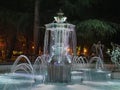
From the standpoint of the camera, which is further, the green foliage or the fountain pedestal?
the green foliage

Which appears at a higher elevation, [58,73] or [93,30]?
[93,30]

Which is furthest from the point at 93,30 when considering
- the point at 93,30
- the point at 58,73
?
the point at 58,73

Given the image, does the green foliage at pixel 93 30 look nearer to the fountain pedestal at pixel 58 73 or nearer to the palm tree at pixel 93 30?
the palm tree at pixel 93 30

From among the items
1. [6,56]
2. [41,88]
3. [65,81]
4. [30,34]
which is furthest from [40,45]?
[41,88]

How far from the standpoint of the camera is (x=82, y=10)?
28031 millimetres

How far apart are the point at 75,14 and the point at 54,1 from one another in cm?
244

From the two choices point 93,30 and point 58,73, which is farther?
point 93,30

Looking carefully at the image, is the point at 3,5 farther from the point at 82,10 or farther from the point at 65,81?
the point at 65,81

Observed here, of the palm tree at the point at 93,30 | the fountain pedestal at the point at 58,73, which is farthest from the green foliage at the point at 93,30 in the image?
the fountain pedestal at the point at 58,73

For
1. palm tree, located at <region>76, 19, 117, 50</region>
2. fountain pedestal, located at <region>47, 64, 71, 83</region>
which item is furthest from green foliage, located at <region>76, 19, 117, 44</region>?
fountain pedestal, located at <region>47, 64, 71, 83</region>

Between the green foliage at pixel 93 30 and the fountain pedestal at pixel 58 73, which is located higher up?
the green foliage at pixel 93 30

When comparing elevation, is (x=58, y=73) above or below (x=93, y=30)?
below

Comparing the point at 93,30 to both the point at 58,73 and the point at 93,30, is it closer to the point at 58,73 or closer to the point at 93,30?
the point at 93,30

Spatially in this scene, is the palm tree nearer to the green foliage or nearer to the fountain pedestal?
the green foliage
